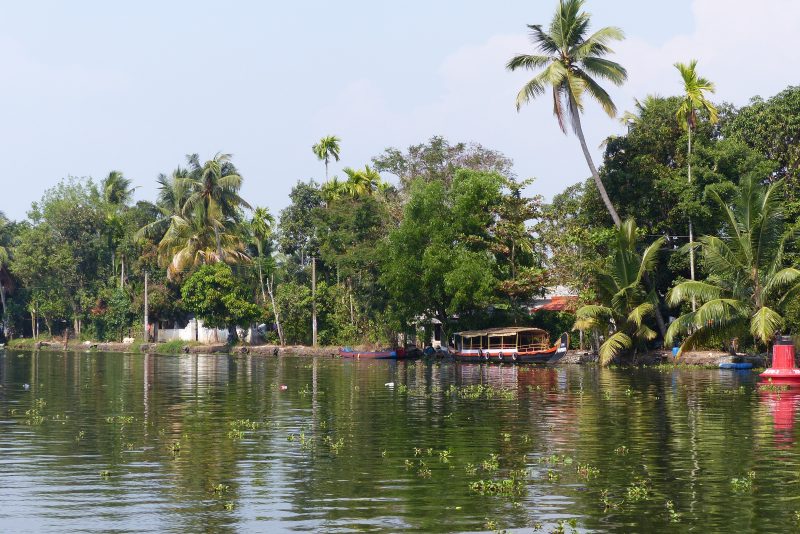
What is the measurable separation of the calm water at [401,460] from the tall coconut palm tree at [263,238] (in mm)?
50720

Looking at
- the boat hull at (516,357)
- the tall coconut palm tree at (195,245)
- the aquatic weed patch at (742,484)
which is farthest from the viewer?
the tall coconut palm tree at (195,245)

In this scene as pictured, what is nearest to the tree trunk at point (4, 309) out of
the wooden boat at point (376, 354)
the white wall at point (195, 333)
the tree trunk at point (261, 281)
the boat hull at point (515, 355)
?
the white wall at point (195, 333)

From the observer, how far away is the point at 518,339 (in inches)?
2648

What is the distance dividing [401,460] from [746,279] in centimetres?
3484

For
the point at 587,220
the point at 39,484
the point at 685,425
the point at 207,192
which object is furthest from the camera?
the point at 207,192

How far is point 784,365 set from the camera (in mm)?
41750

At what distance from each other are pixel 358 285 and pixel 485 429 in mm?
58004

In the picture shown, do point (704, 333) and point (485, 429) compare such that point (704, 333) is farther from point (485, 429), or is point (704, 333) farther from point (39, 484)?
point (39, 484)

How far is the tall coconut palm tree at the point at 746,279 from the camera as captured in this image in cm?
4922

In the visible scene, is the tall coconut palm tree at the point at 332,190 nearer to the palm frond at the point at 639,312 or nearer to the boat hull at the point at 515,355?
the boat hull at the point at 515,355

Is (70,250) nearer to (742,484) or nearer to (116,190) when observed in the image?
(116,190)

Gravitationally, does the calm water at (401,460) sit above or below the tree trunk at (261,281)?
below

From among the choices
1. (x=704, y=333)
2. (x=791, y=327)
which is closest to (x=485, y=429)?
(x=704, y=333)

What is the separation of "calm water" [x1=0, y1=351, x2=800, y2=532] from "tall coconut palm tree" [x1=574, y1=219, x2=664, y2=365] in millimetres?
18028
